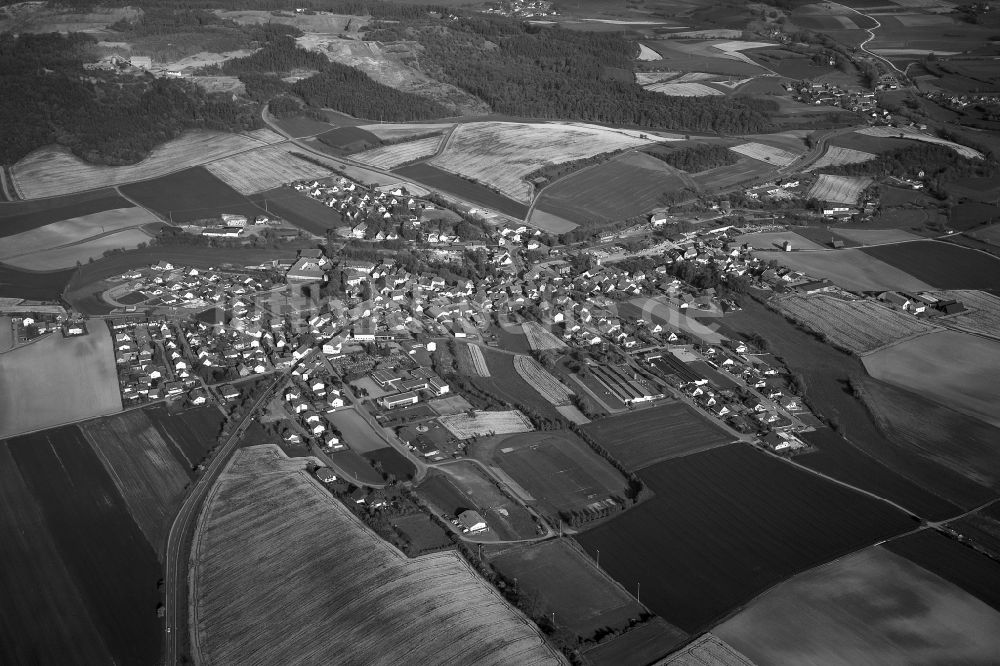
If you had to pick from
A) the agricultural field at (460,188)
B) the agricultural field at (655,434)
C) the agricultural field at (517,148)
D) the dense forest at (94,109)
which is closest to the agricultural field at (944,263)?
the agricultural field at (655,434)

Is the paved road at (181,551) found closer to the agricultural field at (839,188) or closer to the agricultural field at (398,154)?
the agricultural field at (398,154)

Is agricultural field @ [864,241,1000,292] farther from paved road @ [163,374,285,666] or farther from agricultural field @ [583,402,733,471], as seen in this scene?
paved road @ [163,374,285,666]

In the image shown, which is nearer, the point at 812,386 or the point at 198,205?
the point at 812,386

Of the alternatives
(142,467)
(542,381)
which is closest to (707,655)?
(542,381)

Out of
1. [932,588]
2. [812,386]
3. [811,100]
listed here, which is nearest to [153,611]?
[932,588]

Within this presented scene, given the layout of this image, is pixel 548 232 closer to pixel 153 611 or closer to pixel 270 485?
pixel 270 485

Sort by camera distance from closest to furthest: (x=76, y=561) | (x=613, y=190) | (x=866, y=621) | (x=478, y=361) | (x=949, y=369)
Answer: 1. (x=866, y=621)
2. (x=76, y=561)
3. (x=949, y=369)
4. (x=478, y=361)
5. (x=613, y=190)

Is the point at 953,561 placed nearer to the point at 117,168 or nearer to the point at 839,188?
the point at 839,188

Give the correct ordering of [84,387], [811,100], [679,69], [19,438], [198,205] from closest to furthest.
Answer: [19,438] → [84,387] → [198,205] → [811,100] → [679,69]
